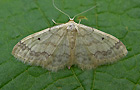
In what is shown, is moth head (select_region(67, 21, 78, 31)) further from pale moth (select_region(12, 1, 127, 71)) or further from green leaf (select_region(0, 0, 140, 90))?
green leaf (select_region(0, 0, 140, 90))

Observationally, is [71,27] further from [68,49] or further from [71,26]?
[68,49]

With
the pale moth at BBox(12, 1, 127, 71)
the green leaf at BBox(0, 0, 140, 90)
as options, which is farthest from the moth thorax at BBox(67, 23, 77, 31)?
the green leaf at BBox(0, 0, 140, 90)

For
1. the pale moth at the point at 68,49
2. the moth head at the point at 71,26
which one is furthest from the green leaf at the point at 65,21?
the moth head at the point at 71,26

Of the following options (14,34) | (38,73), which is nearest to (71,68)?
(38,73)

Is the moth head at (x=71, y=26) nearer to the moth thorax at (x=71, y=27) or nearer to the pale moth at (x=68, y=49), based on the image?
the moth thorax at (x=71, y=27)

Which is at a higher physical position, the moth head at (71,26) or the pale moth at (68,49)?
the moth head at (71,26)
